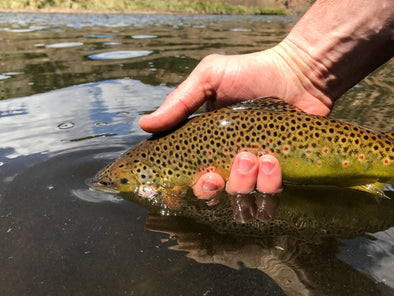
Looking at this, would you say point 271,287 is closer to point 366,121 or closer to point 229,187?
point 229,187

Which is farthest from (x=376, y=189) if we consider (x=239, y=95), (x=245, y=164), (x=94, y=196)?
(x=94, y=196)

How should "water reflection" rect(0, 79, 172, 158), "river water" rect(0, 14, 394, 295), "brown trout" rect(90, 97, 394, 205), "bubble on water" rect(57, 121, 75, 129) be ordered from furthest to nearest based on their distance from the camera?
1. "bubble on water" rect(57, 121, 75, 129)
2. "water reflection" rect(0, 79, 172, 158)
3. "brown trout" rect(90, 97, 394, 205)
4. "river water" rect(0, 14, 394, 295)

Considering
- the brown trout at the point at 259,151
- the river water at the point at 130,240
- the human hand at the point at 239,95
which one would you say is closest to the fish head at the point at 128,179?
the brown trout at the point at 259,151

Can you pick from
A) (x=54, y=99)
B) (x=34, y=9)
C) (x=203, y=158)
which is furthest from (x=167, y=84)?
(x=34, y=9)

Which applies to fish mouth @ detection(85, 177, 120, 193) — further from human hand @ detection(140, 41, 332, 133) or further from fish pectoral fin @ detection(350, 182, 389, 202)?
fish pectoral fin @ detection(350, 182, 389, 202)

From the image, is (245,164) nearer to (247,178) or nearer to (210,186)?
(247,178)

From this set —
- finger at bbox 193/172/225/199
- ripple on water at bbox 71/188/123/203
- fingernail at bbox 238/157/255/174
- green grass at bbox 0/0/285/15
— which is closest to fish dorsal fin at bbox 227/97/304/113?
fingernail at bbox 238/157/255/174
